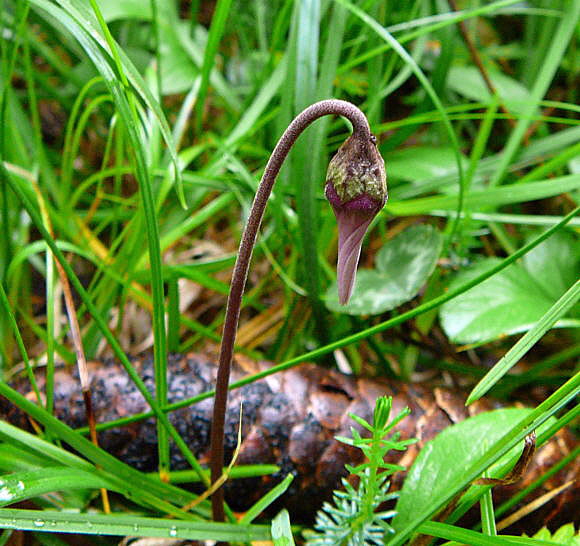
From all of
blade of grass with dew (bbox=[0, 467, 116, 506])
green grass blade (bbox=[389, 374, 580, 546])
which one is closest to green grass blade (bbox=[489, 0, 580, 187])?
green grass blade (bbox=[389, 374, 580, 546])

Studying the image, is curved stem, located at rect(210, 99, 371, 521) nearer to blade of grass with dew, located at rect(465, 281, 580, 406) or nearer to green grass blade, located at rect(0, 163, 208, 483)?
green grass blade, located at rect(0, 163, 208, 483)

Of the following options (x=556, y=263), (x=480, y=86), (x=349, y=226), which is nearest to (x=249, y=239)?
(x=349, y=226)

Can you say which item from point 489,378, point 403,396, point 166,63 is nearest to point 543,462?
point 403,396

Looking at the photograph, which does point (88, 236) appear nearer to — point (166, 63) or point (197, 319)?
point (197, 319)

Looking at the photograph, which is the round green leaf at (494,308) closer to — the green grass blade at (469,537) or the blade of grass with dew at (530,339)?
the blade of grass with dew at (530,339)

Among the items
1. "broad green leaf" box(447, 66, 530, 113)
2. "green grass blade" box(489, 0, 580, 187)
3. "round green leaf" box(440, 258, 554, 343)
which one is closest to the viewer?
"round green leaf" box(440, 258, 554, 343)
